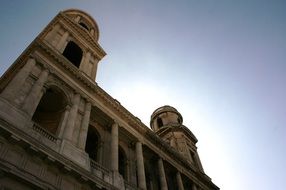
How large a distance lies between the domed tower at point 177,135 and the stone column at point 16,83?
63.0 feet

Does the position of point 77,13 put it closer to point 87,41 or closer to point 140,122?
point 87,41

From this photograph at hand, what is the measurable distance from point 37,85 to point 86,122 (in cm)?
367

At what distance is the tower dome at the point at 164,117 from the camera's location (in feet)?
132

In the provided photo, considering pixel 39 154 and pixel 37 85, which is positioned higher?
pixel 37 85

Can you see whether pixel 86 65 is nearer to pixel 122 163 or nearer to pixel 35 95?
pixel 122 163

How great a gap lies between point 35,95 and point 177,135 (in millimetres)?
21405

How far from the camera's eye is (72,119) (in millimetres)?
17250

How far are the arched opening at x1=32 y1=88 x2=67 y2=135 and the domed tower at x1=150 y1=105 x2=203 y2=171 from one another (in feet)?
53.5

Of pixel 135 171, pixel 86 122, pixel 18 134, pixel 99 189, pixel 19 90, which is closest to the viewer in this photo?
pixel 18 134

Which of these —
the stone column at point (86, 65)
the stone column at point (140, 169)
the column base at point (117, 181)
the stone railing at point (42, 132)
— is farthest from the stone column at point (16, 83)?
the stone column at point (140, 169)

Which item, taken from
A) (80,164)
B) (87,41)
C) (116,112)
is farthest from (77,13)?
(80,164)

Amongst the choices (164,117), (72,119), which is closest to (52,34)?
(72,119)

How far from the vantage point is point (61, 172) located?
1305cm

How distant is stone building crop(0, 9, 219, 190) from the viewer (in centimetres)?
1240
